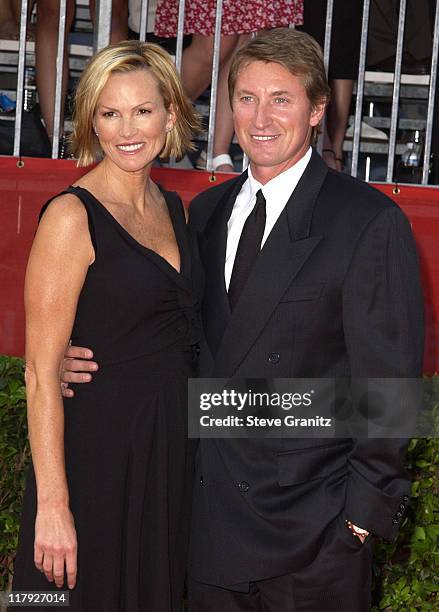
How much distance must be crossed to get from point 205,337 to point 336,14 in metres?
3.41

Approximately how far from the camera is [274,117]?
291 cm

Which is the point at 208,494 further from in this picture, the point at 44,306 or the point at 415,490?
the point at 415,490

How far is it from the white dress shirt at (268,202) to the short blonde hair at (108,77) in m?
0.30

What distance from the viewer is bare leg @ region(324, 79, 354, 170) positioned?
19.6ft

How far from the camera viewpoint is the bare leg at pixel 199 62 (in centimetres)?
554

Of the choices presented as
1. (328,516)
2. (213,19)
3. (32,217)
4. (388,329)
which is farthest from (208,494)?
(213,19)

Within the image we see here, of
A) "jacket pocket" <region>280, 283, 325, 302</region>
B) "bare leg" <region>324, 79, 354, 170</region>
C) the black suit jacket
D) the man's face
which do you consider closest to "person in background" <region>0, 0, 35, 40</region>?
"bare leg" <region>324, 79, 354, 170</region>

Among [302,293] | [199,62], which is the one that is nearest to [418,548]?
[302,293]

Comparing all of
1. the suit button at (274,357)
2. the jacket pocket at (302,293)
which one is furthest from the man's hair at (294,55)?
the suit button at (274,357)

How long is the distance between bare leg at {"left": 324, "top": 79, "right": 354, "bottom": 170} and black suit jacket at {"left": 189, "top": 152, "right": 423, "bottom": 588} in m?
3.16

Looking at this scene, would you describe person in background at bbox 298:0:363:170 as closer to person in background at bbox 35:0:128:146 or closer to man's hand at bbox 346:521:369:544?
person in background at bbox 35:0:128:146

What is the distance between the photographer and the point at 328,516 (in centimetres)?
276

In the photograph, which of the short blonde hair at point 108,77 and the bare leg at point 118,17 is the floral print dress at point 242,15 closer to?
the bare leg at point 118,17

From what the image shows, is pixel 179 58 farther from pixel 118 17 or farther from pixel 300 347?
pixel 300 347
